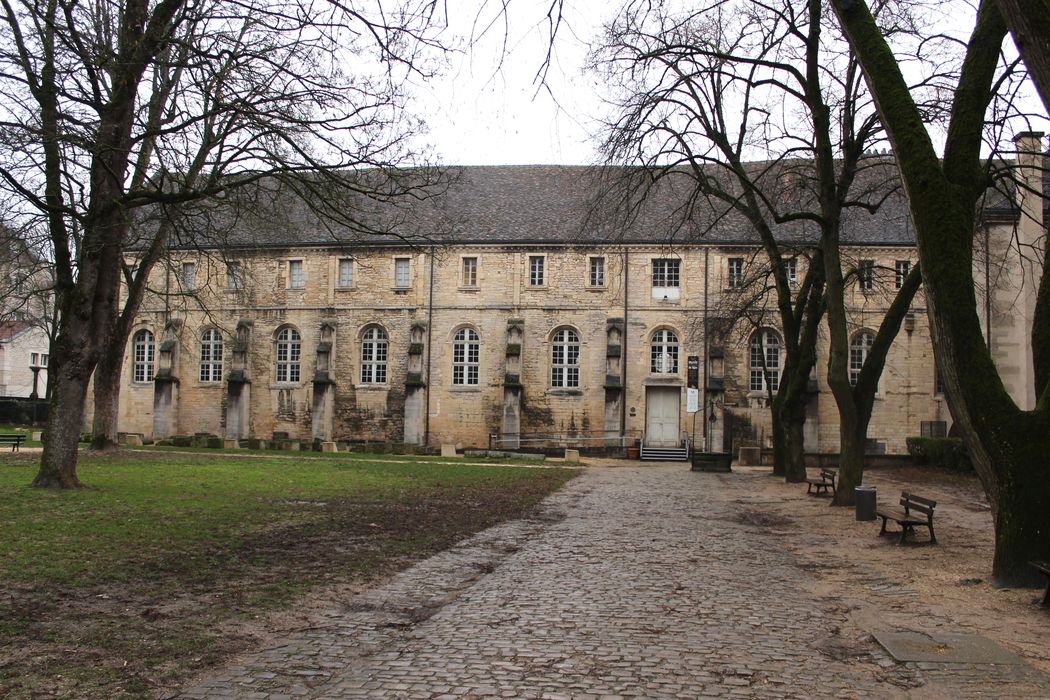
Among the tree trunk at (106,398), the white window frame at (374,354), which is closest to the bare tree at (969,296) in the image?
the tree trunk at (106,398)

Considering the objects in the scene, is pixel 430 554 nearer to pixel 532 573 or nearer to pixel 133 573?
pixel 532 573

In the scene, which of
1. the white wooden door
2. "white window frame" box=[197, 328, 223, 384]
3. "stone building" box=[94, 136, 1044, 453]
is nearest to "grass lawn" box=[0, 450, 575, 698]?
"stone building" box=[94, 136, 1044, 453]

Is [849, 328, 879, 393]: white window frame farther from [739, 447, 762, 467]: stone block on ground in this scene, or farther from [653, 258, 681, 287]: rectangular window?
[653, 258, 681, 287]: rectangular window

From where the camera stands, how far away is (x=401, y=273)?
42562 millimetres

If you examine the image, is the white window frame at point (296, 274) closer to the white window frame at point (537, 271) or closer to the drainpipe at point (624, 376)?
the white window frame at point (537, 271)

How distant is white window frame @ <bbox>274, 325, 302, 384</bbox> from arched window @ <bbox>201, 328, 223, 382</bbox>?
9.62 feet

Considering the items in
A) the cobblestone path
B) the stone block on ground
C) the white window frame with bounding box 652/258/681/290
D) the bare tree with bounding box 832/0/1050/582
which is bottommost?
the stone block on ground

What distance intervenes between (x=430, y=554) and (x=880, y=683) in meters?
6.43

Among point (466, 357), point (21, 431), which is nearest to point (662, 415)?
point (466, 357)

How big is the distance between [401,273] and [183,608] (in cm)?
3571

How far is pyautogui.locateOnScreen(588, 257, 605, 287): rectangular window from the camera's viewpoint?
4109 centimetres

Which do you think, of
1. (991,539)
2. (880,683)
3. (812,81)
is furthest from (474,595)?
(812,81)

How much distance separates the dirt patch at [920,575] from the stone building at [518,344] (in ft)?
67.3

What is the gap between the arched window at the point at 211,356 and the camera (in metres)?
43.7
